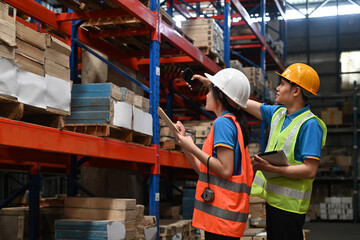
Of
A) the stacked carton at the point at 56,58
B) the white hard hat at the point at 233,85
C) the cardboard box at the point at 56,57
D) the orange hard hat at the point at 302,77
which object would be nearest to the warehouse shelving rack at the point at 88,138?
the stacked carton at the point at 56,58

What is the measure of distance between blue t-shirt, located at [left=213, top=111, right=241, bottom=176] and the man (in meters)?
0.43

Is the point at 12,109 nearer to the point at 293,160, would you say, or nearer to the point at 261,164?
the point at 261,164

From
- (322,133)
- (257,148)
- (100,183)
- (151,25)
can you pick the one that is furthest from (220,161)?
(257,148)

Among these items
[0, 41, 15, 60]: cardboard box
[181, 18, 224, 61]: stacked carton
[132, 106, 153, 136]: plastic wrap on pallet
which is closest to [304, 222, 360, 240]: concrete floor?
[181, 18, 224, 61]: stacked carton

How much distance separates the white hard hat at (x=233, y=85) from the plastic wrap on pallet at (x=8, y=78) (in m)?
1.70

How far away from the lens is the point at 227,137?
9.68 feet

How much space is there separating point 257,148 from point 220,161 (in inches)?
379

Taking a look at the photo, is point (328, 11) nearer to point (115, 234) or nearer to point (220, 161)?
point (115, 234)

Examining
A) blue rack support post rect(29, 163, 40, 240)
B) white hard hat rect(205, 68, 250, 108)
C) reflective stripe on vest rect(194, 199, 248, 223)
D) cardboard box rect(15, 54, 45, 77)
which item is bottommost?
blue rack support post rect(29, 163, 40, 240)

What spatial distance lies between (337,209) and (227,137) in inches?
608

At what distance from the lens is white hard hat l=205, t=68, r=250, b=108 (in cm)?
320

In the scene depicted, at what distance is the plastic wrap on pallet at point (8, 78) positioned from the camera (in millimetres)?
3816

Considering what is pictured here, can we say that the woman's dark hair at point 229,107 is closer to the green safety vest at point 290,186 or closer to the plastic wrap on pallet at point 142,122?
the green safety vest at point 290,186

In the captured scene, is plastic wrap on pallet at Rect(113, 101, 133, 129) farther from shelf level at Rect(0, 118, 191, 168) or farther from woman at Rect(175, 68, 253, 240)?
woman at Rect(175, 68, 253, 240)
